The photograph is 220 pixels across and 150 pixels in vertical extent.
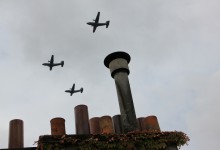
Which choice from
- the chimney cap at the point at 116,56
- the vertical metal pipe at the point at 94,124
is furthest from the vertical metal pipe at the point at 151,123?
the chimney cap at the point at 116,56

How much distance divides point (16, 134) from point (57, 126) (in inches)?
47.1

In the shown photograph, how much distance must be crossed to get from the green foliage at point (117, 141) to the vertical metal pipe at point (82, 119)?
895mm

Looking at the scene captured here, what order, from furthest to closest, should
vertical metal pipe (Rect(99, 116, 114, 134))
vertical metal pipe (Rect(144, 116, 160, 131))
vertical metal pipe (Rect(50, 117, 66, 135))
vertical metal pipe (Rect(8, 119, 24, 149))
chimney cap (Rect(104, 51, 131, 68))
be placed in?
chimney cap (Rect(104, 51, 131, 68))
vertical metal pipe (Rect(144, 116, 160, 131))
vertical metal pipe (Rect(99, 116, 114, 134))
vertical metal pipe (Rect(8, 119, 24, 149))
vertical metal pipe (Rect(50, 117, 66, 135))

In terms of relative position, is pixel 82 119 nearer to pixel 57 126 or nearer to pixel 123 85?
pixel 57 126

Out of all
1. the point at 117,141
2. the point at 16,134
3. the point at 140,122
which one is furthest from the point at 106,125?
the point at 16,134

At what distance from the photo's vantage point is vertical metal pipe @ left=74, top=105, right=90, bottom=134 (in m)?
7.79

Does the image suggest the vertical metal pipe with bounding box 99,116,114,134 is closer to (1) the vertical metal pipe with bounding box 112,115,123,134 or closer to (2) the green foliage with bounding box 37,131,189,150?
(1) the vertical metal pipe with bounding box 112,115,123,134

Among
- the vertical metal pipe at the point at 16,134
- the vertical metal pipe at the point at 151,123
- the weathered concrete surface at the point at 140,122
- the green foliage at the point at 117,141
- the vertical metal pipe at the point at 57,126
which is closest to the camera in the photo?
the green foliage at the point at 117,141

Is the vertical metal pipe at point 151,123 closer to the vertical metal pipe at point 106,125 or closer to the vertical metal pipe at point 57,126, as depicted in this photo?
the vertical metal pipe at point 106,125

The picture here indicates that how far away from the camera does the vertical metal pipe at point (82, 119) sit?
7789mm

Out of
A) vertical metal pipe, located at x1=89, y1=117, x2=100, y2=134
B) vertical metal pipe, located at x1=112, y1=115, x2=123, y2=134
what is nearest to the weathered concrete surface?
vertical metal pipe, located at x1=112, y1=115, x2=123, y2=134

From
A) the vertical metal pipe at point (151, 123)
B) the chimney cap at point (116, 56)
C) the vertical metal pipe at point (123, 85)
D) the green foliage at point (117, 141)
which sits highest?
the chimney cap at point (116, 56)

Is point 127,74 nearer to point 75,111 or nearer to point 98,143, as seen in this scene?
point 75,111

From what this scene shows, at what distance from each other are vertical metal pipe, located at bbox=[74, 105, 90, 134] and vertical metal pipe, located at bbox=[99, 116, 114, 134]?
369 mm
